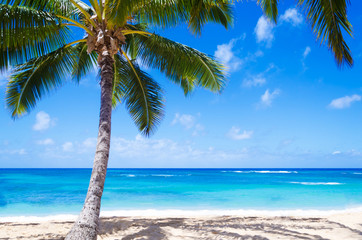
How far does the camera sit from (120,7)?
405 centimetres

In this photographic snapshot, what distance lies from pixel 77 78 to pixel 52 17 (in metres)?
2.93

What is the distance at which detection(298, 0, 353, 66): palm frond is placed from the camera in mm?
3506

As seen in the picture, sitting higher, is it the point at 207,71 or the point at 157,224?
the point at 207,71

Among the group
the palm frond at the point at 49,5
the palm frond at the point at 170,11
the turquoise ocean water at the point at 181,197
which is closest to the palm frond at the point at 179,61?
the palm frond at the point at 170,11

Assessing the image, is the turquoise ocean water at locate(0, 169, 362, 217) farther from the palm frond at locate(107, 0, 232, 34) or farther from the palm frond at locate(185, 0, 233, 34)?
the palm frond at locate(107, 0, 232, 34)

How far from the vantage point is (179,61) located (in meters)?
6.23

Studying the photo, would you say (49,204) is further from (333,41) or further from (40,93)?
(333,41)

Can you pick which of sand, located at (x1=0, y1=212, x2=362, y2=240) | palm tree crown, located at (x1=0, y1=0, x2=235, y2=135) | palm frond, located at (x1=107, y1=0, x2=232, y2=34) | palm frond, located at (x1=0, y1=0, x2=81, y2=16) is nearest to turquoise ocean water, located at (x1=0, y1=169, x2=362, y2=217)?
sand, located at (x1=0, y1=212, x2=362, y2=240)

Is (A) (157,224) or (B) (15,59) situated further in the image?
(A) (157,224)

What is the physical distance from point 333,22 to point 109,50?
3.94m

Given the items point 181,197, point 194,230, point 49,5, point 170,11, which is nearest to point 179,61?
point 170,11

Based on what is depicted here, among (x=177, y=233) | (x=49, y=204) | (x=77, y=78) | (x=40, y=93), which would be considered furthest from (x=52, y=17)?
(x=49, y=204)

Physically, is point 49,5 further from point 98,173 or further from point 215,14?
point 215,14

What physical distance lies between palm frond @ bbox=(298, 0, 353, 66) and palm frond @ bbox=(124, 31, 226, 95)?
285cm
